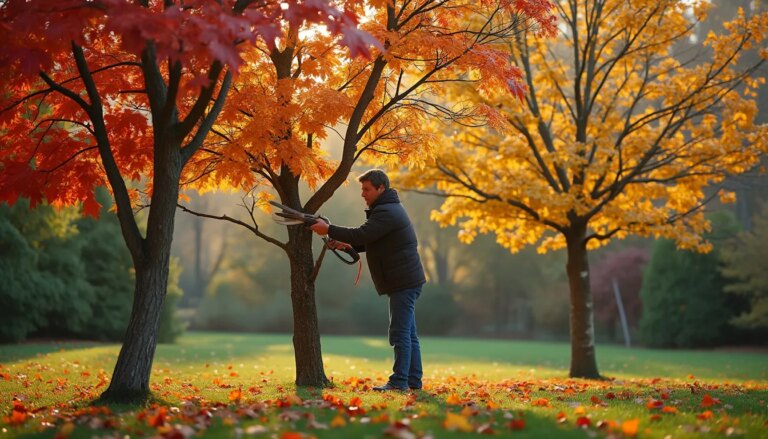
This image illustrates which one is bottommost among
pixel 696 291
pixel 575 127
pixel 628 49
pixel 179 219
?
pixel 696 291

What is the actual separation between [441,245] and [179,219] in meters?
23.6

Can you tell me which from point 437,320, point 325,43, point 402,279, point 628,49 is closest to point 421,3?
point 325,43

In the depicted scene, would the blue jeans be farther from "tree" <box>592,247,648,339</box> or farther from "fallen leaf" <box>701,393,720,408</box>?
"tree" <box>592,247,648,339</box>

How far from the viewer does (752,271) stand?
23.7 m

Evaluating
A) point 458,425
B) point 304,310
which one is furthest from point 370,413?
Answer: point 304,310

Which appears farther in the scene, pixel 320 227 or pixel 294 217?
pixel 294 217

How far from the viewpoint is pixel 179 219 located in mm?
55625

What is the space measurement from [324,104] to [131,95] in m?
2.06

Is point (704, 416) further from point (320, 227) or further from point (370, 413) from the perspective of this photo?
point (320, 227)

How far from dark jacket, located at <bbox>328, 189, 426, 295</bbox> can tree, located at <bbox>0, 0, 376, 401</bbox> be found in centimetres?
170

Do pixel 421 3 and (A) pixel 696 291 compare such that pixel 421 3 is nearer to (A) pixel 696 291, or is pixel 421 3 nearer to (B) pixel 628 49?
(B) pixel 628 49

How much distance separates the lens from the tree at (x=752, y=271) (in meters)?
23.4

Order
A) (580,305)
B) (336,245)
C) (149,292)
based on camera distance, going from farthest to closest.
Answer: (580,305) → (336,245) → (149,292)

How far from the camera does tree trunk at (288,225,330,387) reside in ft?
24.9
